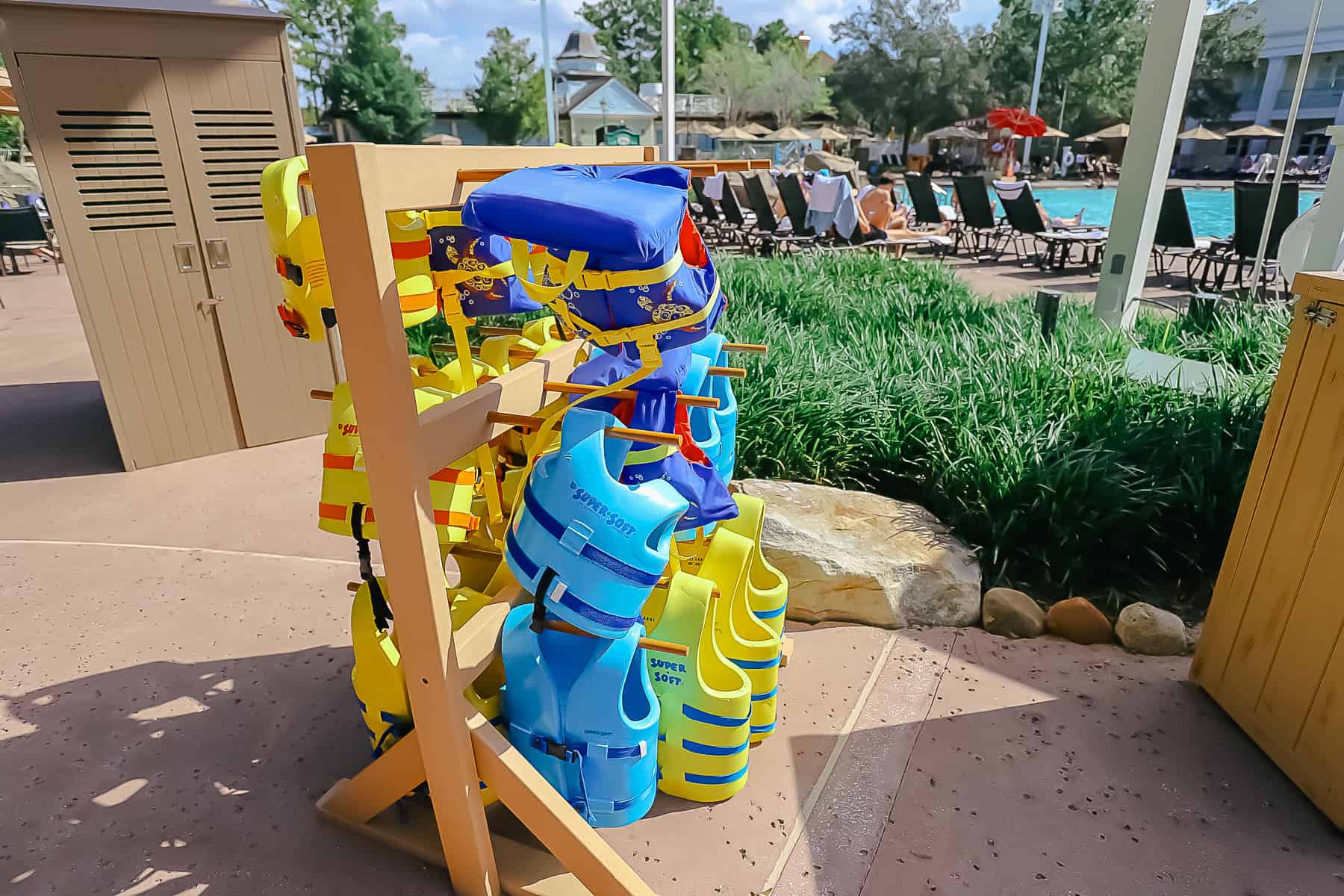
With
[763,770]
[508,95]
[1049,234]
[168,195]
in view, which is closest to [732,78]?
[508,95]

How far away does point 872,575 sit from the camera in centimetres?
276

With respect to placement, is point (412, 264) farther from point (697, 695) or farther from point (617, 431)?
point (697, 695)

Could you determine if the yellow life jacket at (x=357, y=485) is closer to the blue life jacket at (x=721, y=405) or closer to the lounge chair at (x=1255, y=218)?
the blue life jacket at (x=721, y=405)

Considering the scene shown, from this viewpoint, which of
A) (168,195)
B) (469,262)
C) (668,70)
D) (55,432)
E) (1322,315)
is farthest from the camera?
(668,70)

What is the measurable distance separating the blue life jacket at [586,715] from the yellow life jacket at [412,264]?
720 mm

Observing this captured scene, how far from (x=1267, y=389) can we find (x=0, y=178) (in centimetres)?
1857

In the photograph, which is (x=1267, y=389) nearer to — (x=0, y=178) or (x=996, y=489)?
(x=996, y=489)

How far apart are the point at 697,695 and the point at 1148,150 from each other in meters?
5.07

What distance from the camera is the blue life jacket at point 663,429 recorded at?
1664 millimetres

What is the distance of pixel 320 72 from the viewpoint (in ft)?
138

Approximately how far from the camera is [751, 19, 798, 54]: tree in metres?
70.3

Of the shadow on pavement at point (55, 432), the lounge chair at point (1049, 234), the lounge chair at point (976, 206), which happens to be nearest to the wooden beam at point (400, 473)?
the shadow on pavement at point (55, 432)

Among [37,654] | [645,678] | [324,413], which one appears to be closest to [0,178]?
[324,413]

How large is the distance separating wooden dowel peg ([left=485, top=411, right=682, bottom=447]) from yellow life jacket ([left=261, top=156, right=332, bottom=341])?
420 millimetres
